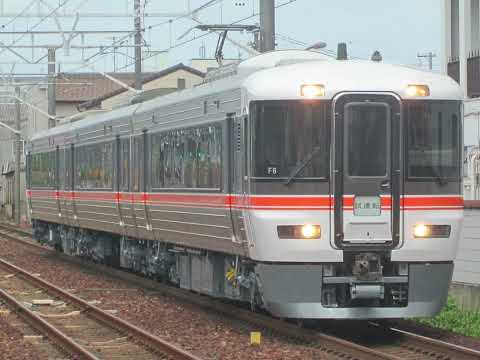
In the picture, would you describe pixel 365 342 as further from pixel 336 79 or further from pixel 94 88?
pixel 94 88

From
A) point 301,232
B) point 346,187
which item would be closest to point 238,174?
point 301,232

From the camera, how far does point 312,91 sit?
12.2 meters

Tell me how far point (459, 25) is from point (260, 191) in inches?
390

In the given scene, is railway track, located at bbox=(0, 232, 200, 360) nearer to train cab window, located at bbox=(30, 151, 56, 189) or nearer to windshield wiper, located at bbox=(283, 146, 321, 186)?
windshield wiper, located at bbox=(283, 146, 321, 186)

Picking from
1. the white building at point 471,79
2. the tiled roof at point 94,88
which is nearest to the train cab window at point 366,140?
the white building at point 471,79

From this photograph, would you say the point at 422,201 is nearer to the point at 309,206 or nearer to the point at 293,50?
the point at 309,206

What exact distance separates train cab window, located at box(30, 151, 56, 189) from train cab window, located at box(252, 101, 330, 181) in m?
15.0

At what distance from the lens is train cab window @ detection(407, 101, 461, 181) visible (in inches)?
483

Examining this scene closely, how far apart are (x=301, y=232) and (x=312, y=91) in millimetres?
1422

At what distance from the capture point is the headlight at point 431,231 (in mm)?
12180

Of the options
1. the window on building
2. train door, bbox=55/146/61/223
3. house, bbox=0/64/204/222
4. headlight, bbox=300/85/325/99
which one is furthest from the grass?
house, bbox=0/64/204/222

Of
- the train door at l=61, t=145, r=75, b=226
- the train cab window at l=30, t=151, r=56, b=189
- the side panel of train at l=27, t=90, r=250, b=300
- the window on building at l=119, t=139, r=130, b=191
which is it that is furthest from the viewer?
the train cab window at l=30, t=151, r=56, b=189

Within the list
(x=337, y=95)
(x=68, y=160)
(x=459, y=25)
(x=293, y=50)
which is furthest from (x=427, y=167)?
(x=68, y=160)

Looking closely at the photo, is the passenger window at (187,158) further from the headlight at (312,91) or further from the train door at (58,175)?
the train door at (58,175)
